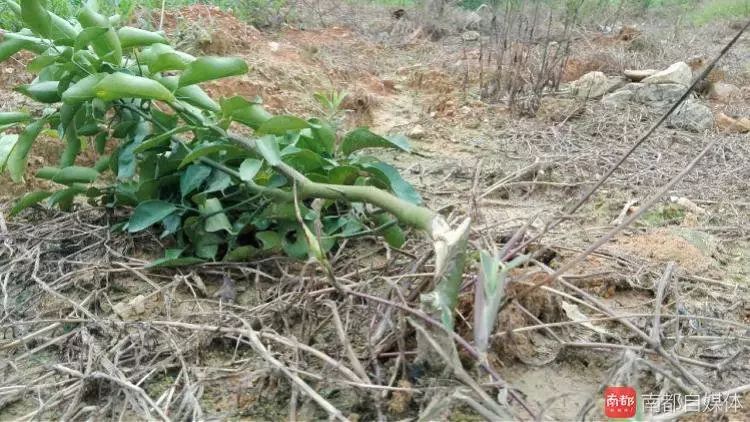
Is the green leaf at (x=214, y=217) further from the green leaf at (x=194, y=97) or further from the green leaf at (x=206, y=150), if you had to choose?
the green leaf at (x=194, y=97)

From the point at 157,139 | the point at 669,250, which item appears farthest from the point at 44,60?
the point at 669,250

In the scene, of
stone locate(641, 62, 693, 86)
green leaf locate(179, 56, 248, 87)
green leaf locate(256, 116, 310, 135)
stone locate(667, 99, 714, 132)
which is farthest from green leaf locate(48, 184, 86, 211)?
stone locate(641, 62, 693, 86)

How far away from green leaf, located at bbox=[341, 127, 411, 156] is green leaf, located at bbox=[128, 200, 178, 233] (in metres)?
0.55

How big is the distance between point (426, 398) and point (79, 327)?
999 mm

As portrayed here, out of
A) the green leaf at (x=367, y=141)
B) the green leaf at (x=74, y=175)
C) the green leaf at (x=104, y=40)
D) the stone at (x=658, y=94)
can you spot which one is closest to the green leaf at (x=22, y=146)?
the green leaf at (x=74, y=175)

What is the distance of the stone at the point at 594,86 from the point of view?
4863mm

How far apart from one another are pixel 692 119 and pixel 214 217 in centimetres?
326

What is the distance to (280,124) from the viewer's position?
1.94 metres

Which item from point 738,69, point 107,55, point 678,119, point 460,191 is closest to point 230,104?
point 107,55

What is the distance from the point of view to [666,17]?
9.44 metres

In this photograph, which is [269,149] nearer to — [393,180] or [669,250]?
[393,180]

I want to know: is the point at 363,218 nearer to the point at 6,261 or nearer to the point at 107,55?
the point at 107,55

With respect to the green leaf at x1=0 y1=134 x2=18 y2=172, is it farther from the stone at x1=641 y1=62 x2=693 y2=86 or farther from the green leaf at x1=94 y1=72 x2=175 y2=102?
the stone at x1=641 y1=62 x2=693 y2=86

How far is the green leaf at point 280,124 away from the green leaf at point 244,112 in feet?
0.26
